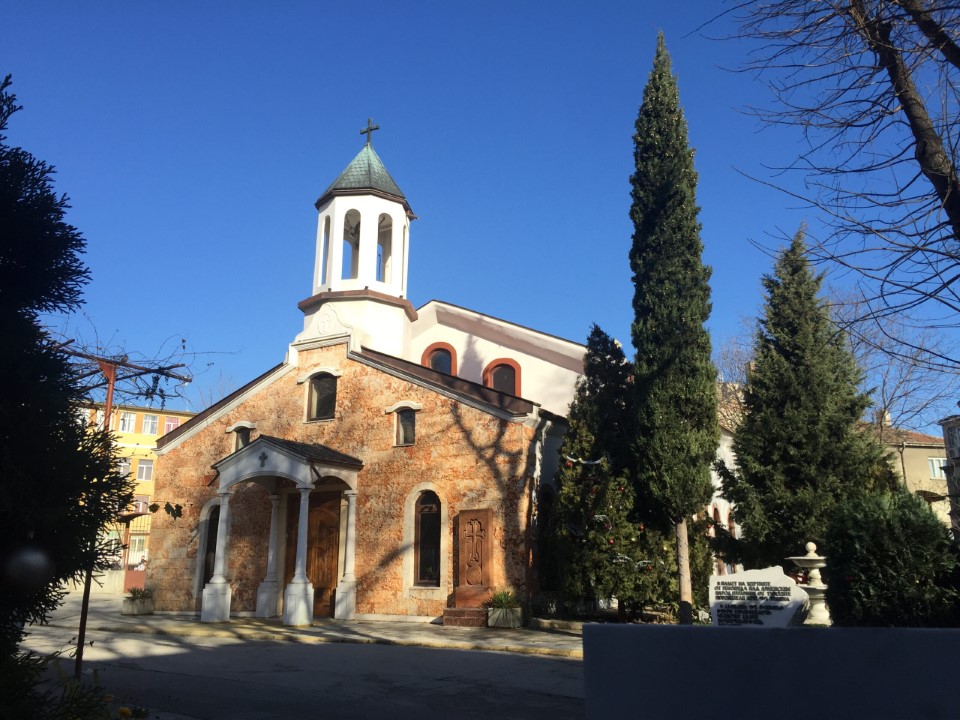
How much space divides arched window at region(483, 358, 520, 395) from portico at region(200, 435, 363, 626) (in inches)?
236

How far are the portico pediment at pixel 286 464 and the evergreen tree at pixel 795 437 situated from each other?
961 centimetres

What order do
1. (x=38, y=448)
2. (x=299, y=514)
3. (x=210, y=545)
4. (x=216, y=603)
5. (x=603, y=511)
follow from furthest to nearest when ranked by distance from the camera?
(x=210, y=545) → (x=299, y=514) → (x=216, y=603) → (x=603, y=511) → (x=38, y=448)

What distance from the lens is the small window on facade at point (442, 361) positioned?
25.5 metres

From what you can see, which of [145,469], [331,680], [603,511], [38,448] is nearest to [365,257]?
[603,511]

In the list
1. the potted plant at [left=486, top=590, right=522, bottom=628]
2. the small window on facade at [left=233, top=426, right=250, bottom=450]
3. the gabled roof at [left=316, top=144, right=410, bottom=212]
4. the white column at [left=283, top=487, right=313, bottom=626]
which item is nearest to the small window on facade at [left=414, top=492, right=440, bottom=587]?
the potted plant at [left=486, top=590, right=522, bottom=628]

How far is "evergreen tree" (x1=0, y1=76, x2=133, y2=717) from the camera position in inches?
212

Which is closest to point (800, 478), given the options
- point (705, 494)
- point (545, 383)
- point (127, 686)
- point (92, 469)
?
point (705, 494)

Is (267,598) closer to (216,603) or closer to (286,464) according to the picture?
(216,603)

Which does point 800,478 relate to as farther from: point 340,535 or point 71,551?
point 71,551

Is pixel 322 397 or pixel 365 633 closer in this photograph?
pixel 365 633

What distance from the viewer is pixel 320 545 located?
20.8m

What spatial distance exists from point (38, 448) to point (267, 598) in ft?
52.4

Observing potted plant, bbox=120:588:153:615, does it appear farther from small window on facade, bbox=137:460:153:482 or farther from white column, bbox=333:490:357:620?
small window on facade, bbox=137:460:153:482

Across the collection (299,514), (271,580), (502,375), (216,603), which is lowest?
(216,603)
